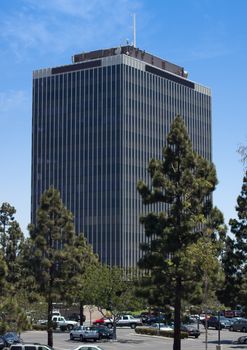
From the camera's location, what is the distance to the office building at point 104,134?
16000 cm

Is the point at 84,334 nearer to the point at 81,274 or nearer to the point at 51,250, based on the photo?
the point at 81,274

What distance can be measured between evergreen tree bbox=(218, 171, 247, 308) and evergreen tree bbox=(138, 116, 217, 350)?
2148 cm

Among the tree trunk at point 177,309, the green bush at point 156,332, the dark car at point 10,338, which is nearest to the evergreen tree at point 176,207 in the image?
the tree trunk at point 177,309

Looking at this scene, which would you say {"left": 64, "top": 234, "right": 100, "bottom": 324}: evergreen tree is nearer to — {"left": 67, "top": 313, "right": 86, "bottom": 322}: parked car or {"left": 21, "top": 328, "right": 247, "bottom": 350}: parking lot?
{"left": 21, "top": 328, "right": 247, "bottom": 350}: parking lot

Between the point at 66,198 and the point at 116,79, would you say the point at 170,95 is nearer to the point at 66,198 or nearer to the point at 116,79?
the point at 116,79

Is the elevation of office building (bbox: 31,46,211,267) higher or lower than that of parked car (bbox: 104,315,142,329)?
higher

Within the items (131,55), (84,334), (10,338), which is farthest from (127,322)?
(131,55)

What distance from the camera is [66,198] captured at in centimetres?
16700

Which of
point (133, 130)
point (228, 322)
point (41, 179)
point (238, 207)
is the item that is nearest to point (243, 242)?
point (238, 207)

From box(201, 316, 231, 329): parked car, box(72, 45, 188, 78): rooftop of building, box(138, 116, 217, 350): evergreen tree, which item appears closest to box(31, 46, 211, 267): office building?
box(72, 45, 188, 78): rooftop of building

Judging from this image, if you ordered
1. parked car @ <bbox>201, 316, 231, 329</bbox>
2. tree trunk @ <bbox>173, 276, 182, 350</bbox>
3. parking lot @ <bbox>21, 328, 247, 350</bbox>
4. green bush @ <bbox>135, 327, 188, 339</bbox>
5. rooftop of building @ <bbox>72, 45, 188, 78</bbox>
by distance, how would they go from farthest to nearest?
1. rooftop of building @ <bbox>72, 45, 188, 78</bbox>
2. parked car @ <bbox>201, 316, 231, 329</bbox>
3. green bush @ <bbox>135, 327, 188, 339</bbox>
4. parking lot @ <bbox>21, 328, 247, 350</bbox>
5. tree trunk @ <bbox>173, 276, 182, 350</bbox>

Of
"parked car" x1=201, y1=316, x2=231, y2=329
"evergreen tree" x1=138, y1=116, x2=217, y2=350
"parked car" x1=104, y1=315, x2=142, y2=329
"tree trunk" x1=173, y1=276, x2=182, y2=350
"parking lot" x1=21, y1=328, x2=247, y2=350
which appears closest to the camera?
"evergreen tree" x1=138, y1=116, x2=217, y2=350

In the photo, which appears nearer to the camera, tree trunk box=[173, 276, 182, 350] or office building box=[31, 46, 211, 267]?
tree trunk box=[173, 276, 182, 350]

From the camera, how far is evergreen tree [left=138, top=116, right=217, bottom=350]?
39594 millimetres
